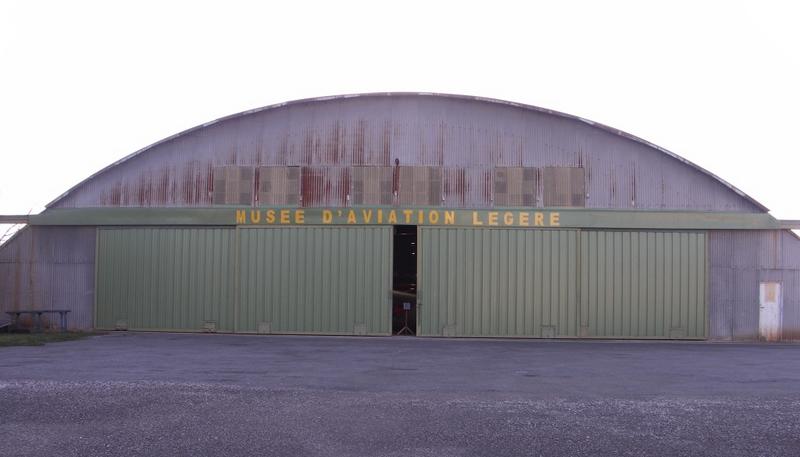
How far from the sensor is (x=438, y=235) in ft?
73.5

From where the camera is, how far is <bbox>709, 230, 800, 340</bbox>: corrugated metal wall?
22.3m

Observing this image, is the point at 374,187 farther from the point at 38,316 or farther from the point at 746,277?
the point at 746,277

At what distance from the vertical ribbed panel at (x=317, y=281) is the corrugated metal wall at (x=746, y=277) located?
33.7 feet

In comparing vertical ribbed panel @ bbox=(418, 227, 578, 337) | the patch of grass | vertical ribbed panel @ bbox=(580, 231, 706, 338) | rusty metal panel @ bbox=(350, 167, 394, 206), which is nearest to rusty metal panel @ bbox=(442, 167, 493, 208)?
vertical ribbed panel @ bbox=(418, 227, 578, 337)

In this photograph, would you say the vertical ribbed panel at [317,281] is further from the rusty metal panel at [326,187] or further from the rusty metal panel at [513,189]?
the rusty metal panel at [513,189]

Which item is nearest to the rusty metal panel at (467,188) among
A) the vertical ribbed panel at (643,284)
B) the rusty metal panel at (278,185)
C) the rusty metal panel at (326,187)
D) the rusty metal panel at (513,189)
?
the rusty metal panel at (513,189)

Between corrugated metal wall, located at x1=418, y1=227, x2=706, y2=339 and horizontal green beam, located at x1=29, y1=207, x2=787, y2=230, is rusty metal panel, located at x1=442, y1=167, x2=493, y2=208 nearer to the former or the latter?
horizontal green beam, located at x1=29, y1=207, x2=787, y2=230

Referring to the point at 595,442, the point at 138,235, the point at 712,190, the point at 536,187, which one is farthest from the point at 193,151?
the point at 595,442

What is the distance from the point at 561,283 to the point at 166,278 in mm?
12472

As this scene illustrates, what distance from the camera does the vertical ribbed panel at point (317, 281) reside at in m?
22.4

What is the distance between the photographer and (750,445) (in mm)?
8000

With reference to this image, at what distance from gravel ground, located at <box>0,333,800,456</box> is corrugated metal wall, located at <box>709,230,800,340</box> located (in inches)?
Answer: 248

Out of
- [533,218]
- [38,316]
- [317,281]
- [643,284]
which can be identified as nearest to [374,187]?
[317,281]

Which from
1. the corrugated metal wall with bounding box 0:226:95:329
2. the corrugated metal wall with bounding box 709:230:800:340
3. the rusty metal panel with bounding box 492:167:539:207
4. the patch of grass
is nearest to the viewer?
the patch of grass
